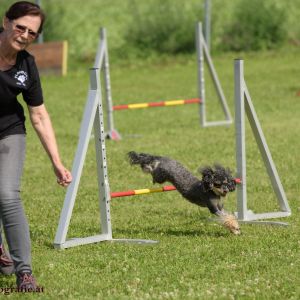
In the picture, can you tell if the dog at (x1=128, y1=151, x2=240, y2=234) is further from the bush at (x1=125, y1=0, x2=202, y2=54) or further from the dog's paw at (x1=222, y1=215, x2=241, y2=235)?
the bush at (x1=125, y1=0, x2=202, y2=54)

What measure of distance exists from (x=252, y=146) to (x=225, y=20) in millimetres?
14676

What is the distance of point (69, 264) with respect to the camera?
646cm

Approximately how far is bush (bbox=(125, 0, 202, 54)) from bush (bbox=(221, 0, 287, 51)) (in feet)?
3.56

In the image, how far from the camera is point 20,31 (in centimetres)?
542

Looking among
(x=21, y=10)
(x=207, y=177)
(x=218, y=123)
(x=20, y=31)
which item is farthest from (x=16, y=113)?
(x=218, y=123)

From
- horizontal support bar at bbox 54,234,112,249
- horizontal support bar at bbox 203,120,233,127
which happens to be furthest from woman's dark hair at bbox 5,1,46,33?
horizontal support bar at bbox 203,120,233,127

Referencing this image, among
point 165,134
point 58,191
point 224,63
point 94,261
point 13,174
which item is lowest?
point 224,63

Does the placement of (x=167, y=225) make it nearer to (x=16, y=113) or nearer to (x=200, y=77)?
(x=16, y=113)

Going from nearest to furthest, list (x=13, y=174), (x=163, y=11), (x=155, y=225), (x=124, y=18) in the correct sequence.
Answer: (x=13, y=174)
(x=155, y=225)
(x=163, y=11)
(x=124, y=18)

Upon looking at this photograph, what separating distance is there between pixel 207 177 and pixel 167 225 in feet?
2.85

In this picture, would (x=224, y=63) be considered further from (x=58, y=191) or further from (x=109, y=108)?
(x=58, y=191)

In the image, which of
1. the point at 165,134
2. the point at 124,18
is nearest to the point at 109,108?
the point at 165,134

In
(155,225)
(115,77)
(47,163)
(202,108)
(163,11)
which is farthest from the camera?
(163,11)

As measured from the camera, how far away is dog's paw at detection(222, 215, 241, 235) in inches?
286
